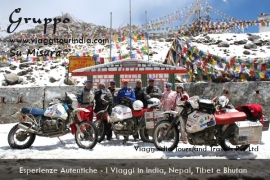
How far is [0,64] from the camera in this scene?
128ft

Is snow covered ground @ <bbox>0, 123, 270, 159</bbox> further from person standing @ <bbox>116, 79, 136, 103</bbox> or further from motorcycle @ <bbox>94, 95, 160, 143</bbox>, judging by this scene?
person standing @ <bbox>116, 79, 136, 103</bbox>

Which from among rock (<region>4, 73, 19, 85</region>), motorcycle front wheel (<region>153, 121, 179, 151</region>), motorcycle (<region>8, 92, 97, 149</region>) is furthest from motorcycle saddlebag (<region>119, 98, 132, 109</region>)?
rock (<region>4, 73, 19, 85</region>)

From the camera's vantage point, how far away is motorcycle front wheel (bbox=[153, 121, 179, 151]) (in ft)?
18.4

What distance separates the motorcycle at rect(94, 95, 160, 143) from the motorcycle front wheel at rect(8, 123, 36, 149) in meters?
1.51

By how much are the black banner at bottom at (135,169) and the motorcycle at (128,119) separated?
1.67m

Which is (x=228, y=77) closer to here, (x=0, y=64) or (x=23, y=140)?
(x=23, y=140)

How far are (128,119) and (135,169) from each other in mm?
→ 2250

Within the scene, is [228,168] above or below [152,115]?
below

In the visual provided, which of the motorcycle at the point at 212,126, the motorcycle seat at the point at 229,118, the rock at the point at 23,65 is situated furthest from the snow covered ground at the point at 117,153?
the rock at the point at 23,65

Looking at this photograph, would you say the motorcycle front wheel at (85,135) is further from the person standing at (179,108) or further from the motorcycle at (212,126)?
the person standing at (179,108)

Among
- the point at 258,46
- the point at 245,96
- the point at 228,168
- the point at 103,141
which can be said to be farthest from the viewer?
the point at 258,46

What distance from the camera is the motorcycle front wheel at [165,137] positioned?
559 cm

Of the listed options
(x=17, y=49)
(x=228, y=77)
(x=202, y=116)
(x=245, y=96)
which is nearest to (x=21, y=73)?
(x=17, y=49)

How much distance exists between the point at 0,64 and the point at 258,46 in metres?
37.9
